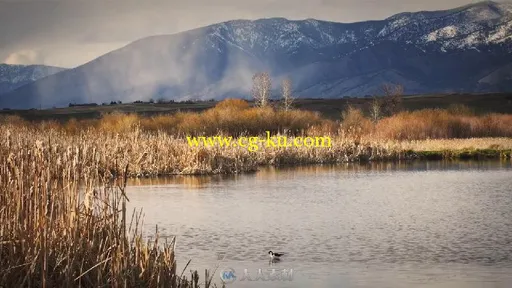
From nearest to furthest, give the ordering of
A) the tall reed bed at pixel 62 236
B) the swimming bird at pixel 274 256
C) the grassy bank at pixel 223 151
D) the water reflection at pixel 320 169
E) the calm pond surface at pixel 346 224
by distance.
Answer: the tall reed bed at pixel 62 236 < the calm pond surface at pixel 346 224 < the swimming bird at pixel 274 256 < the water reflection at pixel 320 169 < the grassy bank at pixel 223 151

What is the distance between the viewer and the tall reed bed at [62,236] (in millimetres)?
11125

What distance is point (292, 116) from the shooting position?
56.7 metres

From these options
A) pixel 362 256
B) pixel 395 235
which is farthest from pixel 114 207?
pixel 395 235

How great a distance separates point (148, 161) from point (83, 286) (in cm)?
2571

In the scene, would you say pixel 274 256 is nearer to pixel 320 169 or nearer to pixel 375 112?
pixel 320 169

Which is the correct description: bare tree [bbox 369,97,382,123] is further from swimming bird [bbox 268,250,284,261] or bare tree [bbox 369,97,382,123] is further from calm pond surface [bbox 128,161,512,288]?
swimming bird [bbox 268,250,284,261]

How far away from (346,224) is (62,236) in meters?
12.0

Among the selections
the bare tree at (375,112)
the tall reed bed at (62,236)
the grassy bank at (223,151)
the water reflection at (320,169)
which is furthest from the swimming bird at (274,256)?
the bare tree at (375,112)

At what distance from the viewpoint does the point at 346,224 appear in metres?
22.6

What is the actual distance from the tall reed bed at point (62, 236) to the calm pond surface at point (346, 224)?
3.50 m

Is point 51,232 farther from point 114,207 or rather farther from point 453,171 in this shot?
point 453,171

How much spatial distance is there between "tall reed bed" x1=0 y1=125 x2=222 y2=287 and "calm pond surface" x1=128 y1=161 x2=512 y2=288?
350 cm

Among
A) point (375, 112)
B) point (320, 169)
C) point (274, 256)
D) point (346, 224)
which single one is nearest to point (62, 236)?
point (274, 256)

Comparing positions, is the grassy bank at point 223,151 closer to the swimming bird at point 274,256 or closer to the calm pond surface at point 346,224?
the calm pond surface at point 346,224
